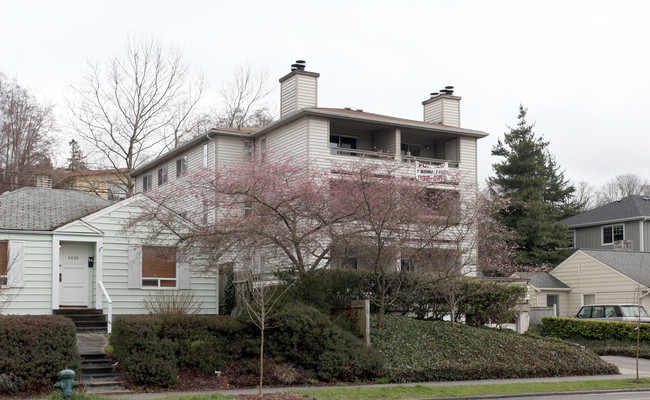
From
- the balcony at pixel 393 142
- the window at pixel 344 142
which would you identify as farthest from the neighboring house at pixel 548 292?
the window at pixel 344 142

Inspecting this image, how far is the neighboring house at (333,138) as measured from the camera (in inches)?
1232

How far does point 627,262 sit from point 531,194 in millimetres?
10354

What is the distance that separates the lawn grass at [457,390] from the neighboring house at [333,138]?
47.6 ft

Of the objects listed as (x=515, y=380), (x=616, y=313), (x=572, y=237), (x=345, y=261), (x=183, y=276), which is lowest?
(x=515, y=380)

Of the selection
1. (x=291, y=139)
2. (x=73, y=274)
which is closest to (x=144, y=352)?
(x=73, y=274)

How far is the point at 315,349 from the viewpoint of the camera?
16.6m

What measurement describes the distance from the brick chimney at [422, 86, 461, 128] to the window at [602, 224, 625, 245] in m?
14.5

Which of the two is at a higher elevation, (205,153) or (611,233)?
(205,153)

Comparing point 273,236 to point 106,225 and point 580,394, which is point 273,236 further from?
point 580,394

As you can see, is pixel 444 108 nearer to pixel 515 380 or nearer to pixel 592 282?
pixel 592 282

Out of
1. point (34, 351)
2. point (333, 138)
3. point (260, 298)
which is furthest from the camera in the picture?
point (333, 138)

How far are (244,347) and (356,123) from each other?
1823 centimetres

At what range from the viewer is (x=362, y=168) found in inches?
736

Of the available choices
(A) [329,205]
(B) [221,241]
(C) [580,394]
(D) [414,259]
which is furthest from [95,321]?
(C) [580,394]
